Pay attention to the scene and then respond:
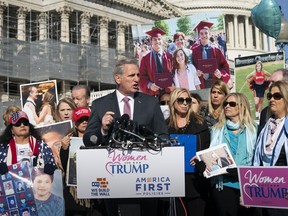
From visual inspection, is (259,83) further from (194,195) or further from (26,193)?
(26,193)

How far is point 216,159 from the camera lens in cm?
607

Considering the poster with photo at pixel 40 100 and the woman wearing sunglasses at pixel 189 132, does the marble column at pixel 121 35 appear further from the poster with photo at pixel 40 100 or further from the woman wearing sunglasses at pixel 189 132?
the woman wearing sunglasses at pixel 189 132

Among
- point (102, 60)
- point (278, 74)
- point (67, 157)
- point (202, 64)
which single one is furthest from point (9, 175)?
point (102, 60)

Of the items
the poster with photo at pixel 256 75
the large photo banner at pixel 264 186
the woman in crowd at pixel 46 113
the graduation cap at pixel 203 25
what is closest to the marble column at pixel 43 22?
the graduation cap at pixel 203 25

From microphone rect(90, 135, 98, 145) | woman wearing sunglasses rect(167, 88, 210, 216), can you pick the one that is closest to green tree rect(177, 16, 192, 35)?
woman wearing sunglasses rect(167, 88, 210, 216)

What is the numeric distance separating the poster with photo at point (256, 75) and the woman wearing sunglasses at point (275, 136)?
4.96 m

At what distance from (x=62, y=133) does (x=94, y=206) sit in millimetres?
1814

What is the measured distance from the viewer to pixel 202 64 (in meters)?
13.0

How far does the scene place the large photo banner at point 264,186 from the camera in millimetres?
5204

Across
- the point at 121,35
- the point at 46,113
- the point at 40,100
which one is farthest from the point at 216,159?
the point at 121,35

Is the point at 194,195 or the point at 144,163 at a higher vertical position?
the point at 144,163

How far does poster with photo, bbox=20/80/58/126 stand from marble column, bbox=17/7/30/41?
30.3m

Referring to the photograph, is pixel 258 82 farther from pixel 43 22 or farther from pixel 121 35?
pixel 121 35

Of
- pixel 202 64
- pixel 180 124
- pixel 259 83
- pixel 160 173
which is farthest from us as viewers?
pixel 202 64
